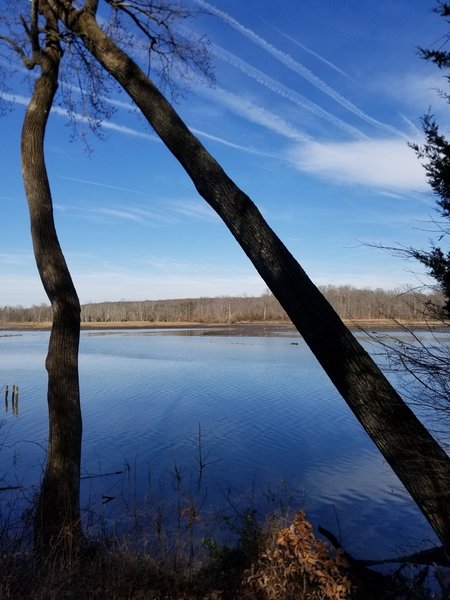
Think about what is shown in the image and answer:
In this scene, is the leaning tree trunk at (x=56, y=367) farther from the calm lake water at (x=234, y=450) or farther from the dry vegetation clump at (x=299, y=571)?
the calm lake water at (x=234, y=450)

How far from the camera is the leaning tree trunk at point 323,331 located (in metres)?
2.95

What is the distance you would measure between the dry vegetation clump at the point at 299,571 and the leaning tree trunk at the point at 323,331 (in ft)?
5.85

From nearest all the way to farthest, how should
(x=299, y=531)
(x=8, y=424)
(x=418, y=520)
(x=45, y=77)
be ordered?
(x=299, y=531) < (x=45, y=77) < (x=418, y=520) < (x=8, y=424)

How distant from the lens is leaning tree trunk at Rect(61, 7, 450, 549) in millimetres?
2949

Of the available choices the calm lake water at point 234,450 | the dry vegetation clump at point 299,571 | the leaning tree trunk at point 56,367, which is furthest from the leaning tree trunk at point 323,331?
the calm lake water at point 234,450

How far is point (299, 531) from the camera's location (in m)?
4.57

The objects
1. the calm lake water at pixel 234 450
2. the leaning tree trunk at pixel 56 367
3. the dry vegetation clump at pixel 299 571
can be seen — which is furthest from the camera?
the calm lake water at pixel 234 450

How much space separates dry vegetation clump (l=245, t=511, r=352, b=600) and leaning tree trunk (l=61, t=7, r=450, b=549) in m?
1.78

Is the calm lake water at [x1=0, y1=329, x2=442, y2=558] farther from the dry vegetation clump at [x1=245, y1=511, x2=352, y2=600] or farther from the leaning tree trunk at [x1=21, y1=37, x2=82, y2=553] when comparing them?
the leaning tree trunk at [x1=21, y1=37, x2=82, y2=553]

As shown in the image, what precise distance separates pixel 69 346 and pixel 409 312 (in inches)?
118

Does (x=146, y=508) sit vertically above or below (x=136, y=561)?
below

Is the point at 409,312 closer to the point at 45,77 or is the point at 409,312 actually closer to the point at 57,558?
the point at 57,558

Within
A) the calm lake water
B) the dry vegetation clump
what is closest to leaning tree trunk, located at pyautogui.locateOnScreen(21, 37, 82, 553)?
the dry vegetation clump

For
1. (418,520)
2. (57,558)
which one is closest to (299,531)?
(57,558)
